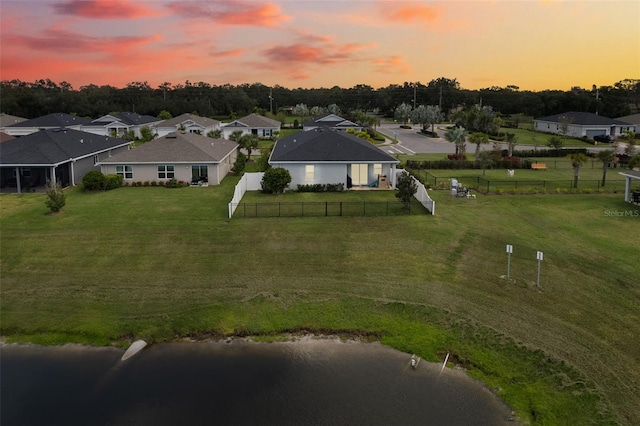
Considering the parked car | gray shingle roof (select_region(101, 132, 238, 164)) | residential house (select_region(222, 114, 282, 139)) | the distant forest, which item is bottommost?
gray shingle roof (select_region(101, 132, 238, 164))

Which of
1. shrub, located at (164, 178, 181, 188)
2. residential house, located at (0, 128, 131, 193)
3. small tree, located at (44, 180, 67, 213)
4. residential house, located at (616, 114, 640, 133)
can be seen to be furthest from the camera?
residential house, located at (616, 114, 640, 133)

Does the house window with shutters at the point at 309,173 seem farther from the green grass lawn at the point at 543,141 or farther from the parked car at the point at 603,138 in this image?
the parked car at the point at 603,138

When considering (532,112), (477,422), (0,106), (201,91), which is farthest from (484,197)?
(201,91)

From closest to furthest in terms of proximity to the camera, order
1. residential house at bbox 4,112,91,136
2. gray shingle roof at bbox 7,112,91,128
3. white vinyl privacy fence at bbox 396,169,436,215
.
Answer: white vinyl privacy fence at bbox 396,169,436,215 < residential house at bbox 4,112,91,136 < gray shingle roof at bbox 7,112,91,128

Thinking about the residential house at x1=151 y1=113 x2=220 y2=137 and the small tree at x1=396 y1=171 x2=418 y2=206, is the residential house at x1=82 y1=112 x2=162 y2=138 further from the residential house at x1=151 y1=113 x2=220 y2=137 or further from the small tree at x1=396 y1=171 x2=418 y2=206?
the small tree at x1=396 y1=171 x2=418 y2=206

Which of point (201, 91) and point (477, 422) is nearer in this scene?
point (477, 422)

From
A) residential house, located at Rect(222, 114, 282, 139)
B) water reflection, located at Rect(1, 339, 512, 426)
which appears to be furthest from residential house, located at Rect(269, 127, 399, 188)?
residential house, located at Rect(222, 114, 282, 139)

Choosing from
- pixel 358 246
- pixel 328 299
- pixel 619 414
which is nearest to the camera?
pixel 619 414

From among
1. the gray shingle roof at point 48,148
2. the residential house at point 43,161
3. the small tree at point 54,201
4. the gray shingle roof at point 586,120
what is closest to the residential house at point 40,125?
the gray shingle roof at point 48,148

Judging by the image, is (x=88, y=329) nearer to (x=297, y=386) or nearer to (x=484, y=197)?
(x=297, y=386)
